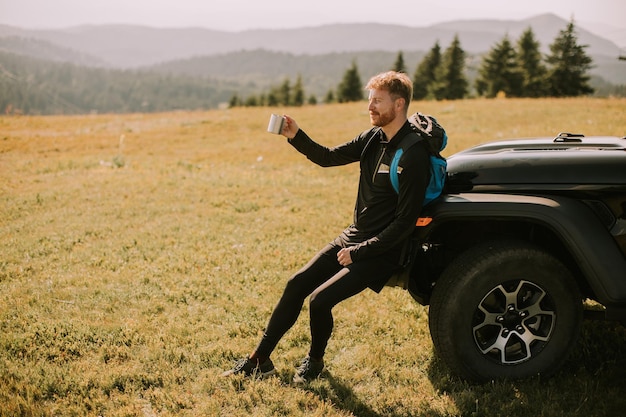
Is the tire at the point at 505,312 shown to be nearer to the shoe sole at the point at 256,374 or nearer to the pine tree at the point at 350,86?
the shoe sole at the point at 256,374

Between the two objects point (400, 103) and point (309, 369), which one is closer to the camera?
point (400, 103)

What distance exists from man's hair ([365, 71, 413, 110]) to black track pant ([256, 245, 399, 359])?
4.40 feet

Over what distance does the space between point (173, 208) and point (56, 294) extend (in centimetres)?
394

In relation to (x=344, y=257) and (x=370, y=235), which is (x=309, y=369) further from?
(x=370, y=235)

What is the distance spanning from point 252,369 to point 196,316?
140cm

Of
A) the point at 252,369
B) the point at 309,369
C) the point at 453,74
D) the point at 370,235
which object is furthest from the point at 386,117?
the point at 453,74

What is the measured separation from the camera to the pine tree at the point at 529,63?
4347cm

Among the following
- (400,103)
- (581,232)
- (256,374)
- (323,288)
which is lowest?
(256,374)

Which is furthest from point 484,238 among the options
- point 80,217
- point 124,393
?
point 80,217

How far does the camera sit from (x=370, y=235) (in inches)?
161

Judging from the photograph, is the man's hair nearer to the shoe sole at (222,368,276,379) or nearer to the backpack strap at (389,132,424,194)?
the backpack strap at (389,132,424,194)

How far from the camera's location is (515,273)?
3699 mm

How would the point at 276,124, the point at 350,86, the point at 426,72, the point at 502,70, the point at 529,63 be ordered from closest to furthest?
the point at 276,124, the point at 502,70, the point at 529,63, the point at 426,72, the point at 350,86

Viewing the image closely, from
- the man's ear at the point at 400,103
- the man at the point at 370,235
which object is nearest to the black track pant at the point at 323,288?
the man at the point at 370,235
